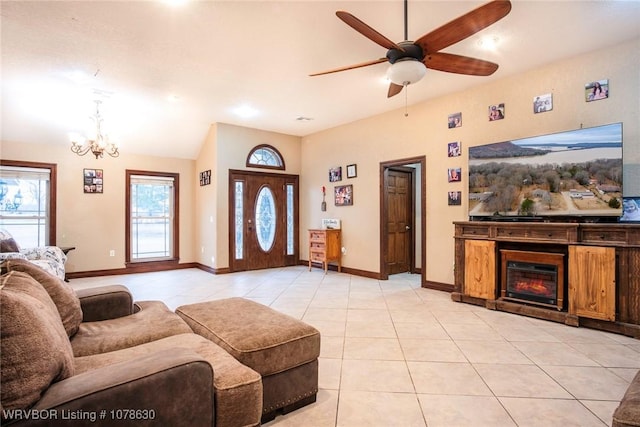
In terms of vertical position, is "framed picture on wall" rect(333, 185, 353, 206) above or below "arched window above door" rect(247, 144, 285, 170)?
below

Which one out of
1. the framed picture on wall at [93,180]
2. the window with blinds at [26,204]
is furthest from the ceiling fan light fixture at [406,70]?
the window with blinds at [26,204]

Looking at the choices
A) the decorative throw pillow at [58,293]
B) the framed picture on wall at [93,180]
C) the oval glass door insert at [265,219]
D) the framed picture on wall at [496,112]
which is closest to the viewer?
the decorative throw pillow at [58,293]

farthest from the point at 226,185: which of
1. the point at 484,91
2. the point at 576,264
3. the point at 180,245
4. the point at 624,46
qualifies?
the point at 624,46

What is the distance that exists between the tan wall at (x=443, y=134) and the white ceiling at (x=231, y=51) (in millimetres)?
212

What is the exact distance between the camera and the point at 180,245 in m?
7.19

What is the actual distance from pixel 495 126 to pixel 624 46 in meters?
1.40

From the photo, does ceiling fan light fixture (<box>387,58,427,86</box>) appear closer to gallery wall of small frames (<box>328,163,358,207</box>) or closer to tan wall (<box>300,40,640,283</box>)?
tan wall (<box>300,40,640,283</box>)

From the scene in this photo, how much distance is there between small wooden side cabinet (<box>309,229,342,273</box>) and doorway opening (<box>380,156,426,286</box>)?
3.34 ft

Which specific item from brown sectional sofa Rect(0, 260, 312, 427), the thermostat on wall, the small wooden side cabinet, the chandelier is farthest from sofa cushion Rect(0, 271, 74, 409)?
the thermostat on wall

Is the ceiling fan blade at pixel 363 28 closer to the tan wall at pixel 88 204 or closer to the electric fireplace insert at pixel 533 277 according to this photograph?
the electric fireplace insert at pixel 533 277

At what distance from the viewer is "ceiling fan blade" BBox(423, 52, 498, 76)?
288cm

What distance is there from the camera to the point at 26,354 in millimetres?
1043

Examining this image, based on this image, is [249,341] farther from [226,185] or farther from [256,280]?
[226,185]

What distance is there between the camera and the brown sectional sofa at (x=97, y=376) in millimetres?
1007
